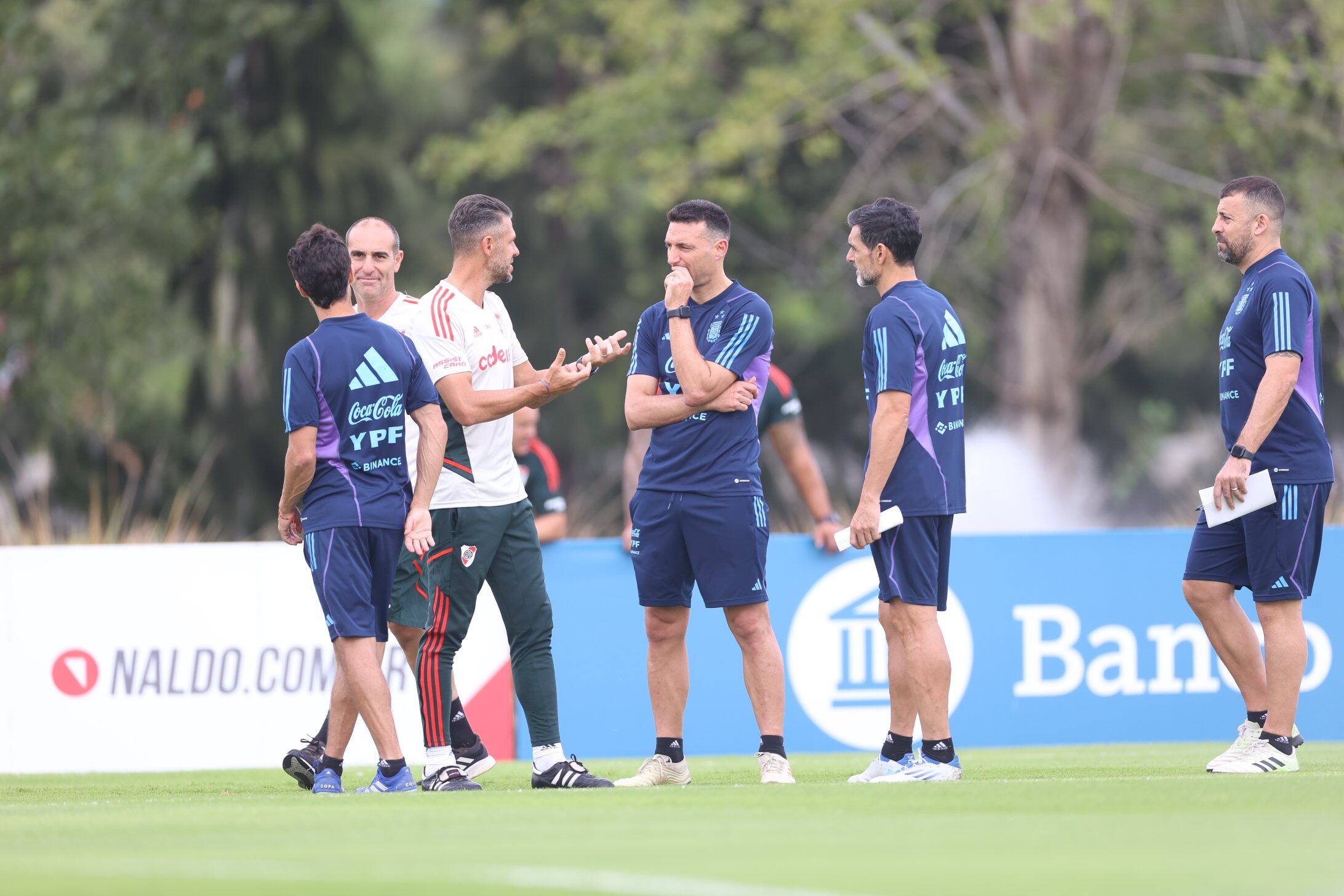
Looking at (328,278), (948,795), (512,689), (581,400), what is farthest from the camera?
(581,400)

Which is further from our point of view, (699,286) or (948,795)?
(699,286)

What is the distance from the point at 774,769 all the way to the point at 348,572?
1.83 meters

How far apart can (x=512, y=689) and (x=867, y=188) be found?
15148 mm

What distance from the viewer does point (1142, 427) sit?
2991 centimetres

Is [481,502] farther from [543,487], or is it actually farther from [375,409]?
[543,487]

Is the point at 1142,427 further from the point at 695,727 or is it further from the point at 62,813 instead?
the point at 62,813

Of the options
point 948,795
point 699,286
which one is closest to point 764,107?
point 699,286

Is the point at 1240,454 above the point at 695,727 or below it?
above

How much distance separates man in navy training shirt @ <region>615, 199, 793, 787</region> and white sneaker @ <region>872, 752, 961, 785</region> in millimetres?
422

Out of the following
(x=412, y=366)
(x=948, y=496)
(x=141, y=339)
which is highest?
(x=141, y=339)

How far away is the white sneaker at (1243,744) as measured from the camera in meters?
7.34

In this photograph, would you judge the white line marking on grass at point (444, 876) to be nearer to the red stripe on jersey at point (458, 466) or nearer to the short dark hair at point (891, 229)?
the red stripe on jersey at point (458, 466)

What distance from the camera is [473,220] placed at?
7410 millimetres

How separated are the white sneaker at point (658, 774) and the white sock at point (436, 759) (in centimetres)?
68
